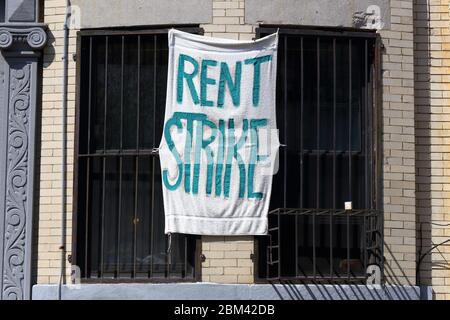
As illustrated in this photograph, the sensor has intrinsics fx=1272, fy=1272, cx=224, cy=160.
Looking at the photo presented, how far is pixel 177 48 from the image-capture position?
13.2 metres

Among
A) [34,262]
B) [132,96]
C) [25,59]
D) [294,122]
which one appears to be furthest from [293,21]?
[34,262]

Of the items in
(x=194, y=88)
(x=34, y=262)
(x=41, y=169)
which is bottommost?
(x=34, y=262)

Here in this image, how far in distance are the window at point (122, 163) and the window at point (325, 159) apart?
109 cm

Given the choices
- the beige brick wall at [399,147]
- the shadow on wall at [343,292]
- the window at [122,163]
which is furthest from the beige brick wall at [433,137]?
the window at [122,163]

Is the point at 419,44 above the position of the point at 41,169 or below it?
above

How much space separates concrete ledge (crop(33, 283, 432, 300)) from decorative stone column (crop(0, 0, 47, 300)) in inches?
14.5

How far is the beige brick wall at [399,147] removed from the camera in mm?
13164

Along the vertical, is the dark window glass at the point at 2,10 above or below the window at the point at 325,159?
above

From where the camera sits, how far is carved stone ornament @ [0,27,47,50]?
13.4 meters

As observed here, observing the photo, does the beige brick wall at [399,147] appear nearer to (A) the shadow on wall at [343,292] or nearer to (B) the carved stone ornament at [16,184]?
(A) the shadow on wall at [343,292]

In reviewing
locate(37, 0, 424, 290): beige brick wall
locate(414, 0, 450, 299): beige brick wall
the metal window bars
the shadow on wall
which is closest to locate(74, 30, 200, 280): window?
locate(37, 0, 424, 290): beige brick wall

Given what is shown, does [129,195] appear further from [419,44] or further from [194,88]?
[419,44]

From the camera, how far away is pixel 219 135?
42.9 ft

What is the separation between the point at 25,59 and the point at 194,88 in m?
1.88
